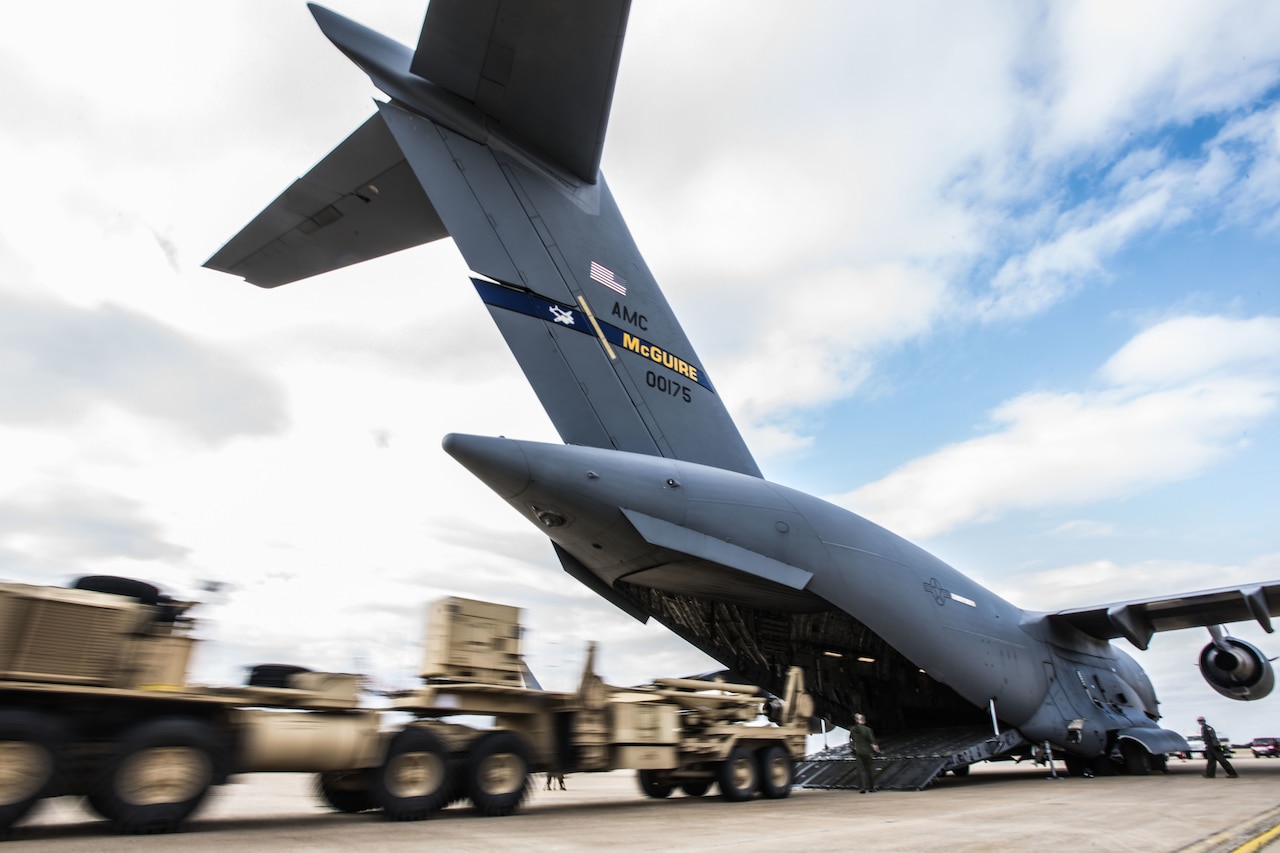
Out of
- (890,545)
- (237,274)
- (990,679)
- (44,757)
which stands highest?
(237,274)

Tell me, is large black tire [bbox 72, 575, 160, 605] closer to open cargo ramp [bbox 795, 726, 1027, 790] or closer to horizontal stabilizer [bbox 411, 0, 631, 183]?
horizontal stabilizer [bbox 411, 0, 631, 183]

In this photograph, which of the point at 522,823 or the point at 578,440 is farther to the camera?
the point at 578,440

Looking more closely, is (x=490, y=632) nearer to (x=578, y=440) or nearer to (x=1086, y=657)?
(x=578, y=440)

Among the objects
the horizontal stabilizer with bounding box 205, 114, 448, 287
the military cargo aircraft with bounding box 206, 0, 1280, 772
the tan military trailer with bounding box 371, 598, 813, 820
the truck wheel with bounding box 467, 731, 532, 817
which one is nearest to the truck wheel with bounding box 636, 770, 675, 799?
the tan military trailer with bounding box 371, 598, 813, 820

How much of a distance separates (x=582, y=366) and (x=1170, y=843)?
5.99m

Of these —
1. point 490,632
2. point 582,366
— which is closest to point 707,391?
point 582,366

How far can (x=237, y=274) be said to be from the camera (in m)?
8.98

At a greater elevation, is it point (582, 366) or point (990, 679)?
point (582, 366)

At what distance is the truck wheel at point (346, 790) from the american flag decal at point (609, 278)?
521cm

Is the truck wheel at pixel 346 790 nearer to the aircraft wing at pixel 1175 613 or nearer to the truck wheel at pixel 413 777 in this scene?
the truck wheel at pixel 413 777

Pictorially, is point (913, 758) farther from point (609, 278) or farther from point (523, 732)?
point (609, 278)

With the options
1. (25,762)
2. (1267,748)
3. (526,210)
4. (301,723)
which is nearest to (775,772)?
(301,723)

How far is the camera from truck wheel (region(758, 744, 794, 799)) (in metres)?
8.74

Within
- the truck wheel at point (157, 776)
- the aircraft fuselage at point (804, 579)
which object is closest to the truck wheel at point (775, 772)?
the aircraft fuselage at point (804, 579)
